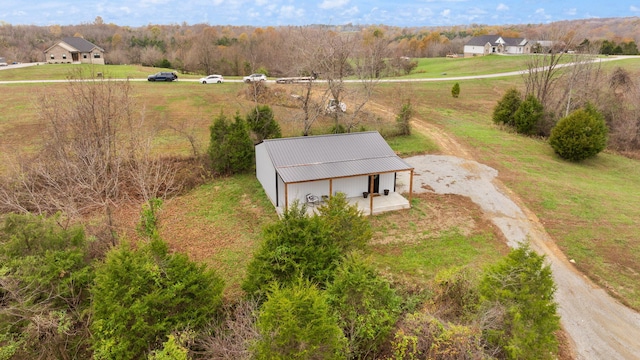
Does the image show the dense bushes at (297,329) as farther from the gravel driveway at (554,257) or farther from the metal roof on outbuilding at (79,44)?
the metal roof on outbuilding at (79,44)

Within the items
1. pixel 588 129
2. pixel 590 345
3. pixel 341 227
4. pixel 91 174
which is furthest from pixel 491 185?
pixel 91 174

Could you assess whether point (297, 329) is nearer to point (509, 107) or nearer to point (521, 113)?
point (521, 113)

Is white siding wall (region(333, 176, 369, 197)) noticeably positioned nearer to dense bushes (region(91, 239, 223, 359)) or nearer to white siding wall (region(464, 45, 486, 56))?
dense bushes (region(91, 239, 223, 359))

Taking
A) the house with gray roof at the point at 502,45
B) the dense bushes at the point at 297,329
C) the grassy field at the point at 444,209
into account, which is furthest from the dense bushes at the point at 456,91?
the house with gray roof at the point at 502,45

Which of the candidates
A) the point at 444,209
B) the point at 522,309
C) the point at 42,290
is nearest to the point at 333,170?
the point at 444,209

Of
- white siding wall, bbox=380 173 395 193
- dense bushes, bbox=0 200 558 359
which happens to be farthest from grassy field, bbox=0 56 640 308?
dense bushes, bbox=0 200 558 359

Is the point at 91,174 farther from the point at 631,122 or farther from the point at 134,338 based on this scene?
→ the point at 631,122
